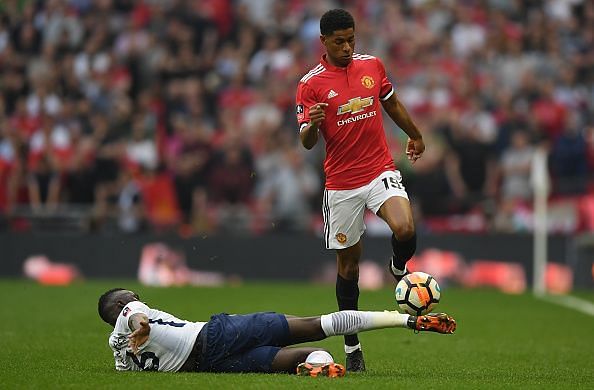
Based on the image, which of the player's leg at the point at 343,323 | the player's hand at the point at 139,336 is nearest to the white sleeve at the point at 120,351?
the player's hand at the point at 139,336

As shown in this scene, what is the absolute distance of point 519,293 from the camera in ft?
68.0

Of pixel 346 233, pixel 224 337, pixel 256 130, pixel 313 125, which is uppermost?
pixel 256 130

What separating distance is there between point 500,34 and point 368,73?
45.6 ft

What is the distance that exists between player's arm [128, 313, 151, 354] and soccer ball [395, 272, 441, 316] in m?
1.93

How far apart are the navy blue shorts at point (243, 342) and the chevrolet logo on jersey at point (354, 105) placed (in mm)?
1830

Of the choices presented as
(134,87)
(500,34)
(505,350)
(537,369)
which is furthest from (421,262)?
(537,369)

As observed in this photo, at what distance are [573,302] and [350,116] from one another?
32.0 feet

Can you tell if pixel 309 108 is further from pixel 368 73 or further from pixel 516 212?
pixel 516 212

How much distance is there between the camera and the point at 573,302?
18.7 metres

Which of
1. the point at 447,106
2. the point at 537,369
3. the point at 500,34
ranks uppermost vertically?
the point at 500,34

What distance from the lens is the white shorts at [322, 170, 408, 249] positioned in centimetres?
1002

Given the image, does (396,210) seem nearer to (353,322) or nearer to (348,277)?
(348,277)

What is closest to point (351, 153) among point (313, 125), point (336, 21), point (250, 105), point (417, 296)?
point (313, 125)

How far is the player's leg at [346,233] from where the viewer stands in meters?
10.1
